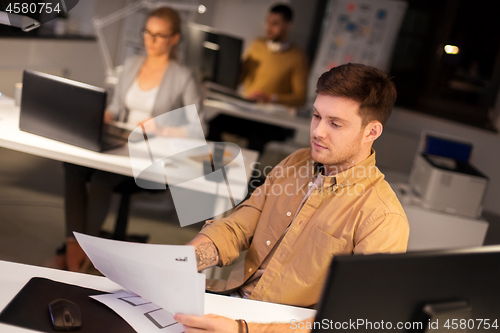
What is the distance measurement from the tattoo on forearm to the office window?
11.6ft

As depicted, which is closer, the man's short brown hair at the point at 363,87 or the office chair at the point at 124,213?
the man's short brown hair at the point at 363,87

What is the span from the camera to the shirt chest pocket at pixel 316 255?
4.18 feet

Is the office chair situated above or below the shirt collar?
below

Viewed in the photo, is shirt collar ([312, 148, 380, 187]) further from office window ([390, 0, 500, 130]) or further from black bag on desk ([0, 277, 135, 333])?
office window ([390, 0, 500, 130])

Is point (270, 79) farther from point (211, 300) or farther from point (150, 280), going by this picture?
point (150, 280)

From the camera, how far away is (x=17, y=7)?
60.6 inches

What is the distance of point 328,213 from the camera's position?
1.33m

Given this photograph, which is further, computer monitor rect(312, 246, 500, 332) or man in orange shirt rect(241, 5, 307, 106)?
man in orange shirt rect(241, 5, 307, 106)

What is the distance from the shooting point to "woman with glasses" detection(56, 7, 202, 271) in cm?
232

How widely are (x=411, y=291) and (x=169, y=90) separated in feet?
6.74

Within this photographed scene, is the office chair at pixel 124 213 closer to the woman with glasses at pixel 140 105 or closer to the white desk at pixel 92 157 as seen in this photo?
the woman with glasses at pixel 140 105

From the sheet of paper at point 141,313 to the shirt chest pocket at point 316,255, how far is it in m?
0.43

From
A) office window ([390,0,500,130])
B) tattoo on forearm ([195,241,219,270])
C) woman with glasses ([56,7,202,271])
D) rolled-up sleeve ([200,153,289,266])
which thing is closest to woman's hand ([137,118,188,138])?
woman with glasses ([56,7,202,271])

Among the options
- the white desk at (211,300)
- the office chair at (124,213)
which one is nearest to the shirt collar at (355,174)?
the white desk at (211,300)
